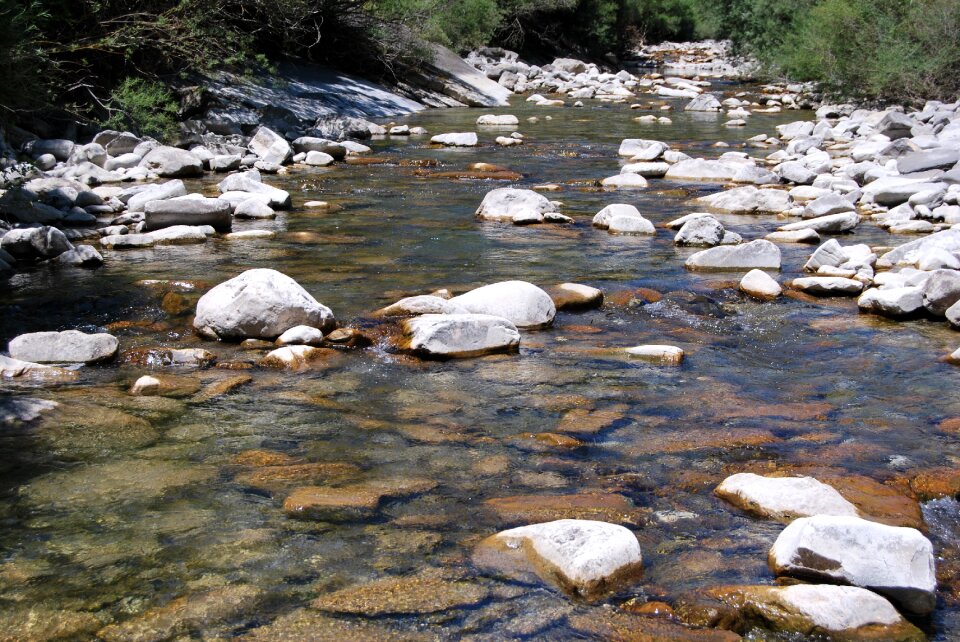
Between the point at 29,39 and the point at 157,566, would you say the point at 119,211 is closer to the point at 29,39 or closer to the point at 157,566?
the point at 29,39

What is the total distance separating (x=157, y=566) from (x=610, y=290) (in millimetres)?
4634

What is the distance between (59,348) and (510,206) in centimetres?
546

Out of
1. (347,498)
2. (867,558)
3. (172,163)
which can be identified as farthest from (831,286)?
(172,163)

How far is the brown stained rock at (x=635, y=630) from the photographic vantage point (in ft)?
9.16

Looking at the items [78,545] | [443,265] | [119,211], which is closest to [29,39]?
[119,211]

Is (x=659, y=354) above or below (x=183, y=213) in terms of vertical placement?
below

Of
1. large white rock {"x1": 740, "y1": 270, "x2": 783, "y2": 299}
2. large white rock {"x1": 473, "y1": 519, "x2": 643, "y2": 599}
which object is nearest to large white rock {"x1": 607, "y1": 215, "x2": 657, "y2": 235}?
large white rock {"x1": 740, "y1": 270, "x2": 783, "y2": 299}

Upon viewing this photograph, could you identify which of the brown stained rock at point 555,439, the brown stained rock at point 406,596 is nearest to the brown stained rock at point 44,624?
the brown stained rock at point 406,596

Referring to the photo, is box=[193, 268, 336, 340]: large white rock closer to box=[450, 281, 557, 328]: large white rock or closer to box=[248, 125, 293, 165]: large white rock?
box=[450, 281, 557, 328]: large white rock

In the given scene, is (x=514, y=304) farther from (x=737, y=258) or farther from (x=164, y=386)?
(x=737, y=258)

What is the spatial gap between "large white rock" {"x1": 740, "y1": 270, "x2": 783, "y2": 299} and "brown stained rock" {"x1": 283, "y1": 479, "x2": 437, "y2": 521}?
13.0ft

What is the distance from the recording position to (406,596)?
2992mm

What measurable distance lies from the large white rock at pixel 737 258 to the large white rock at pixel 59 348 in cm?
472

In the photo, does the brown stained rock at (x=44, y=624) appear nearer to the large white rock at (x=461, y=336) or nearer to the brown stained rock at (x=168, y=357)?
the brown stained rock at (x=168, y=357)
